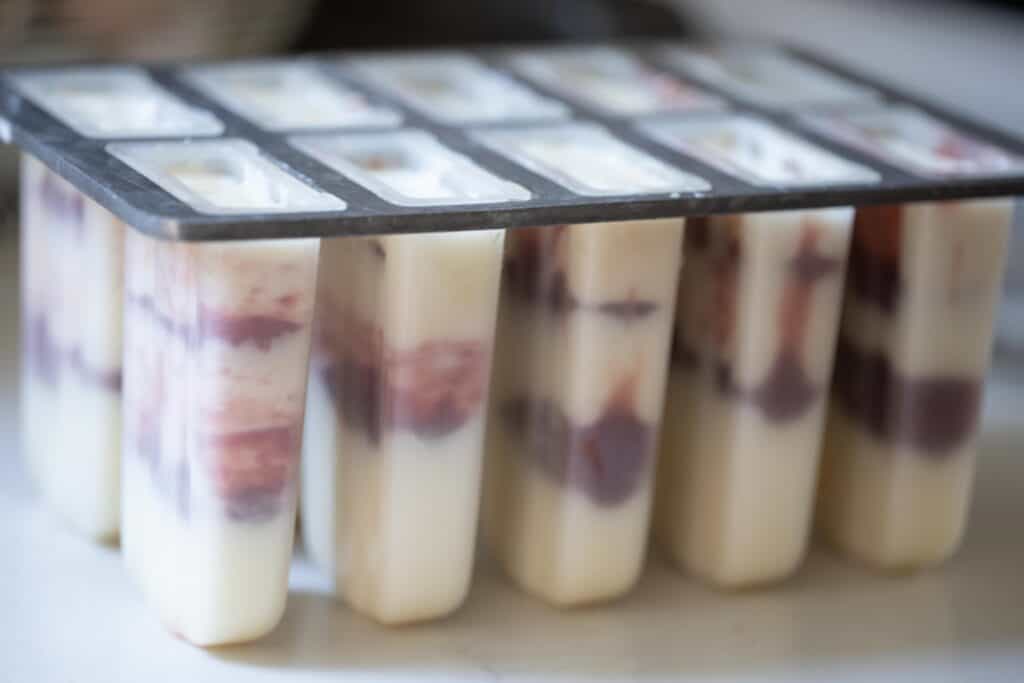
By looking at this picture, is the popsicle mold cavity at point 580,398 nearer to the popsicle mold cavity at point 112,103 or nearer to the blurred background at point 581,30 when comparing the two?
the popsicle mold cavity at point 112,103

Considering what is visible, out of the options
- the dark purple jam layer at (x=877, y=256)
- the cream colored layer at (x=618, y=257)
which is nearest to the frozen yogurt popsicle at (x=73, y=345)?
the cream colored layer at (x=618, y=257)

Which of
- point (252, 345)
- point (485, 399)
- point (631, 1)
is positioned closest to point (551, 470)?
point (485, 399)

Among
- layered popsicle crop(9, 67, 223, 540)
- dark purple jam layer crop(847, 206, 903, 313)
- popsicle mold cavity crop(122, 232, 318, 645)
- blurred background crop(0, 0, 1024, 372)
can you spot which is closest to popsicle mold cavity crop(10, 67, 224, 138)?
layered popsicle crop(9, 67, 223, 540)

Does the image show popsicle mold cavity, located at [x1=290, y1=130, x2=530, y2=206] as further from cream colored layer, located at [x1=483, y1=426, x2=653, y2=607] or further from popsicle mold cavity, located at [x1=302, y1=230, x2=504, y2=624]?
cream colored layer, located at [x1=483, y1=426, x2=653, y2=607]

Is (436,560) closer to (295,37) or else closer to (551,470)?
(551,470)

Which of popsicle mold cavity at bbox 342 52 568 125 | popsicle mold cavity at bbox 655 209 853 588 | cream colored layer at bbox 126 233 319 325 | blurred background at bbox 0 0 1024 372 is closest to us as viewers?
cream colored layer at bbox 126 233 319 325

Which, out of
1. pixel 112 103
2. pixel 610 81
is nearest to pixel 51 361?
pixel 112 103

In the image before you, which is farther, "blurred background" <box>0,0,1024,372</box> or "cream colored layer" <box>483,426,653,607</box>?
"blurred background" <box>0,0,1024,372</box>

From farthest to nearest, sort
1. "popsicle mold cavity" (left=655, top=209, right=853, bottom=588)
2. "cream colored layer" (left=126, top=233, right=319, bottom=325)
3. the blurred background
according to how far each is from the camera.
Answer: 1. the blurred background
2. "popsicle mold cavity" (left=655, top=209, right=853, bottom=588)
3. "cream colored layer" (left=126, top=233, right=319, bottom=325)
